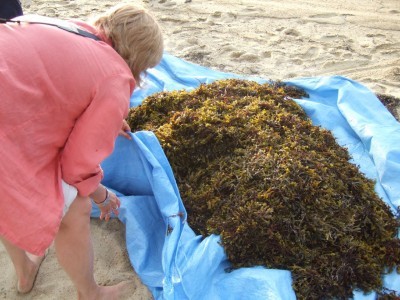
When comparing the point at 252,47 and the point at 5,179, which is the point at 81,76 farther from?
the point at 252,47

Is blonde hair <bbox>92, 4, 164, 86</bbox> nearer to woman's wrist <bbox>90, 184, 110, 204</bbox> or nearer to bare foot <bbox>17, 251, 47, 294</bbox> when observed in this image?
woman's wrist <bbox>90, 184, 110, 204</bbox>

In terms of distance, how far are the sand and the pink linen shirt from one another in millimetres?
2505

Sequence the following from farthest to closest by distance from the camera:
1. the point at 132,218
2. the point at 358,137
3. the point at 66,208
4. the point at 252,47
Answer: the point at 252,47, the point at 358,137, the point at 132,218, the point at 66,208

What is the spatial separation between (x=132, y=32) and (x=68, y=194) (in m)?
0.66

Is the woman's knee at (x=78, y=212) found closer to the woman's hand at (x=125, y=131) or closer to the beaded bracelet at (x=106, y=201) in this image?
the beaded bracelet at (x=106, y=201)

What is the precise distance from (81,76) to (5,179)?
1.38 feet

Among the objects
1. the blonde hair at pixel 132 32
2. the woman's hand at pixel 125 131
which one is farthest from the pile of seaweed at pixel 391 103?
the blonde hair at pixel 132 32

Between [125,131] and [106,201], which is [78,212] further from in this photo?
[125,131]

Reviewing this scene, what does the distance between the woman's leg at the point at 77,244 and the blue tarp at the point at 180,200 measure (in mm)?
357

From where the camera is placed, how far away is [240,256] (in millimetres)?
1955

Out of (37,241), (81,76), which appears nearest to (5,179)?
(37,241)

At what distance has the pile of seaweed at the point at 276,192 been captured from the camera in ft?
6.39

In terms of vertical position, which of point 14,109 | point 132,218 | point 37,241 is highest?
point 14,109

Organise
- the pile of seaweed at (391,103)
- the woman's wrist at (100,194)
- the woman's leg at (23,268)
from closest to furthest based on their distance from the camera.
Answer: the woman's wrist at (100,194)
the woman's leg at (23,268)
the pile of seaweed at (391,103)
